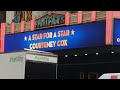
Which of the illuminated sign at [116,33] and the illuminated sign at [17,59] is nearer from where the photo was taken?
the illuminated sign at [17,59]

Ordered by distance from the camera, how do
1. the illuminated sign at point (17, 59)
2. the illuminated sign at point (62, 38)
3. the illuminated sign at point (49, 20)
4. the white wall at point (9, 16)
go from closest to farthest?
the illuminated sign at point (17, 59) → the illuminated sign at point (62, 38) → the illuminated sign at point (49, 20) → the white wall at point (9, 16)

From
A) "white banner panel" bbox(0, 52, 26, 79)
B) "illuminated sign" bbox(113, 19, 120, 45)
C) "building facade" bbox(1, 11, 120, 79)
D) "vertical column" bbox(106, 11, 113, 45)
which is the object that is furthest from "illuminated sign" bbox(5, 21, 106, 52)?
"white banner panel" bbox(0, 52, 26, 79)

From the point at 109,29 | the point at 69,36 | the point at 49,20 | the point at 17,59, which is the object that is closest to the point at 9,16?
the point at 49,20

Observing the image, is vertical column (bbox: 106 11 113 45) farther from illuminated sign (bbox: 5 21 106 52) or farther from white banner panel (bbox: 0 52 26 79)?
white banner panel (bbox: 0 52 26 79)

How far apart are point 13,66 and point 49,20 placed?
38.7 ft

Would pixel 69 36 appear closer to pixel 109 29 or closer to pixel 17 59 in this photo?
pixel 109 29

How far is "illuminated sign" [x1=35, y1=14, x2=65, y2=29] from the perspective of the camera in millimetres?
26098

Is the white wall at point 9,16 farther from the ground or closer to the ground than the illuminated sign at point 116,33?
farther from the ground

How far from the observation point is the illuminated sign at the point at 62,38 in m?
23.2

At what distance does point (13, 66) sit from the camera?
15797 millimetres

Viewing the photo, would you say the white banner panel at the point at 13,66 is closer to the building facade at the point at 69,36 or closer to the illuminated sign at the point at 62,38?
the building facade at the point at 69,36

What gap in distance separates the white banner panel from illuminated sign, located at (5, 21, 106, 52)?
821 cm

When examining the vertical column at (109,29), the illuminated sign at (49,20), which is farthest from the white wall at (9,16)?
the vertical column at (109,29)

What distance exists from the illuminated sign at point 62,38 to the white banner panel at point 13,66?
323 inches
